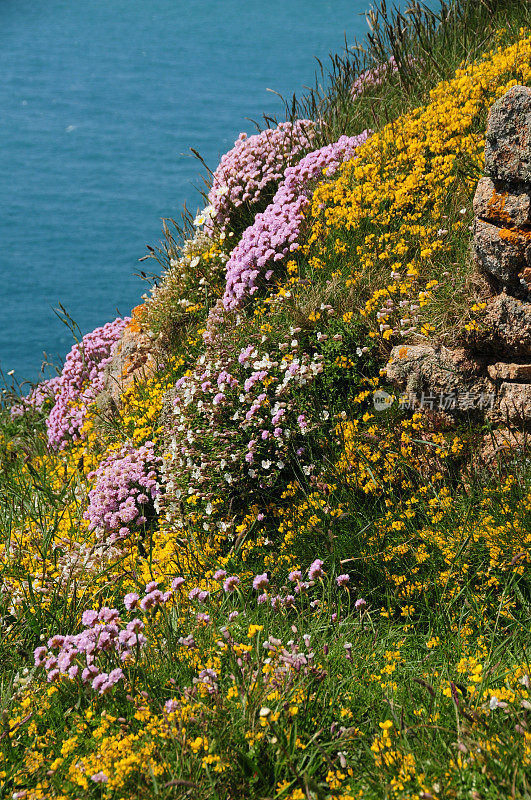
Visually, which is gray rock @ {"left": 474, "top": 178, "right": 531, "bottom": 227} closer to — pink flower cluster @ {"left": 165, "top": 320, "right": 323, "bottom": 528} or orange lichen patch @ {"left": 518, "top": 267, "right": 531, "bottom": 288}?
orange lichen patch @ {"left": 518, "top": 267, "right": 531, "bottom": 288}

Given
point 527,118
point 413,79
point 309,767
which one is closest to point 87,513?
point 309,767

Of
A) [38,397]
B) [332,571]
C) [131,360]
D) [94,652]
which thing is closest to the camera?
[94,652]

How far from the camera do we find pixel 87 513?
5.29 metres

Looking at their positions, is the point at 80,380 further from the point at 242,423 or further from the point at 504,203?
the point at 504,203

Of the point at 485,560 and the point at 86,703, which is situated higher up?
the point at 86,703

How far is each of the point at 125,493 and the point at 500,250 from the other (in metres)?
2.97

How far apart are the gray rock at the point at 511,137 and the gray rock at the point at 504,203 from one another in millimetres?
65

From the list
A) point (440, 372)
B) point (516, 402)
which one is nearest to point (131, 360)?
point (440, 372)

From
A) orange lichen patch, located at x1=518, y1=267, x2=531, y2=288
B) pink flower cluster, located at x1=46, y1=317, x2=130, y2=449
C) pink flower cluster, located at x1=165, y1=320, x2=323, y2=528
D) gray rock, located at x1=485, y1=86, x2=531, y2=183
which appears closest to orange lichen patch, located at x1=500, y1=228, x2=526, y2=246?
orange lichen patch, located at x1=518, y1=267, x2=531, y2=288

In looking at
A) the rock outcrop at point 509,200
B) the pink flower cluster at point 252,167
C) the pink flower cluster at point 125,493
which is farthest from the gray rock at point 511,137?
the pink flower cluster at point 252,167

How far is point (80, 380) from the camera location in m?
8.15

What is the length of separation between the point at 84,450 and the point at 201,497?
2.22 meters

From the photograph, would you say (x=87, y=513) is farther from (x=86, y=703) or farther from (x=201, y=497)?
(x=86, y=703)

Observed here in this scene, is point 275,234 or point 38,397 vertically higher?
point 275,234
